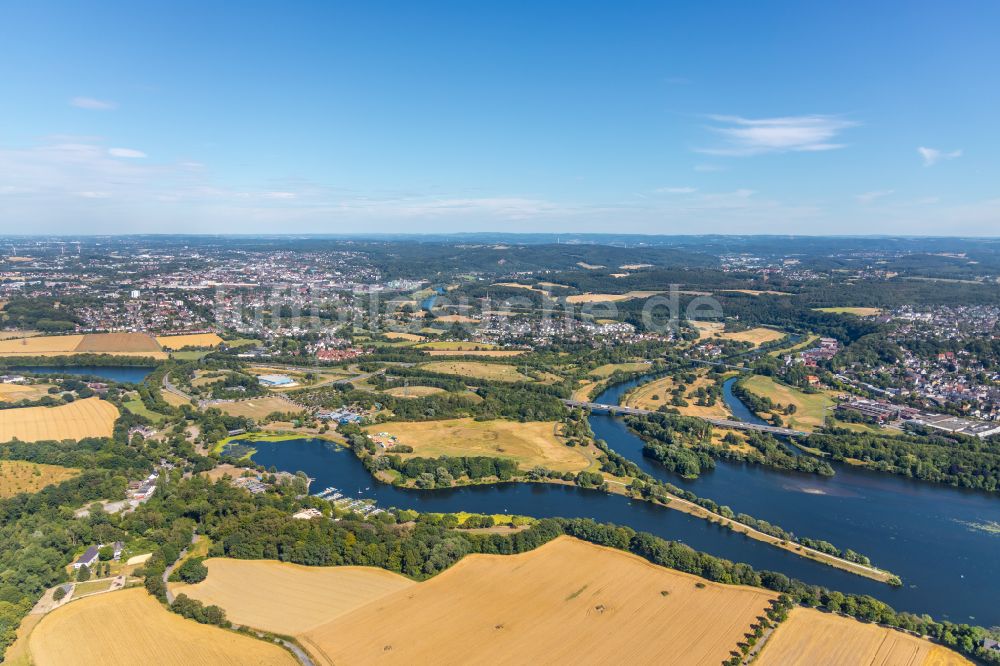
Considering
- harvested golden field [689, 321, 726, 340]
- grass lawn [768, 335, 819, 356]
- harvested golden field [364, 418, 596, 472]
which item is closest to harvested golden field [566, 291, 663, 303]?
harvested golden field [689, 321, 726, 340]

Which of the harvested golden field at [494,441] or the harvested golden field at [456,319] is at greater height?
the harvested golden field at [456,319]

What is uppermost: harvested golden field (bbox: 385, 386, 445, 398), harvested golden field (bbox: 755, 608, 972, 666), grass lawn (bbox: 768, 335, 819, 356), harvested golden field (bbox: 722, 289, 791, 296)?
harvested golden field (bbox: 722, 289, 791, 296)

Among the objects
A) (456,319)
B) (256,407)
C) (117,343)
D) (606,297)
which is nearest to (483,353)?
(456,319)

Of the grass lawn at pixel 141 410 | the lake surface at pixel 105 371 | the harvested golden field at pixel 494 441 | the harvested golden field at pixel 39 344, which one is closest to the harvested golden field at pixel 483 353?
the harvested golden field at pixel 494 441

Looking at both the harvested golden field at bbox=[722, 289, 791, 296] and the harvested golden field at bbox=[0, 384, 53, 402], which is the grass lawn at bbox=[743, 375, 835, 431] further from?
the harvested golden field at bbox=[0, 384, 53, 402]

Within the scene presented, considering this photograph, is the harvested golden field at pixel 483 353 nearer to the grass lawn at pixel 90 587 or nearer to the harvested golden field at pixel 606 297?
the harvested golden field at pixel 606 297

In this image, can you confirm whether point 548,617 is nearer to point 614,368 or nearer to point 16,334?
point 614,368
